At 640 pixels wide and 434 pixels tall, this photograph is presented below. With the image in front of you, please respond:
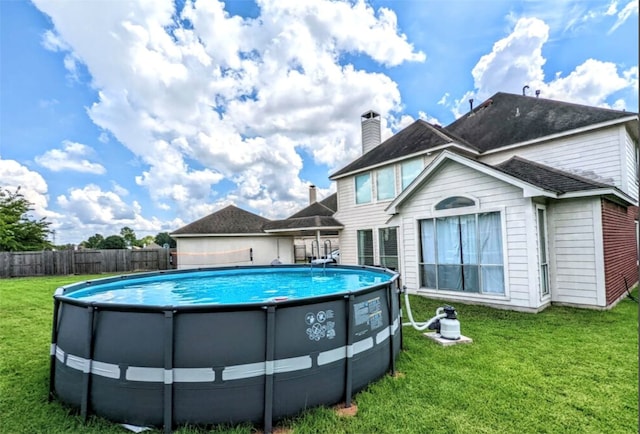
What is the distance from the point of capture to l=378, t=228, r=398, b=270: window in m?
13.0

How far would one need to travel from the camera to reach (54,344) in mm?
3674

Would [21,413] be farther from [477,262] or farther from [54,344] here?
[477,262]

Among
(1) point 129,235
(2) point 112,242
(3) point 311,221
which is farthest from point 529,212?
(1) point 129,235

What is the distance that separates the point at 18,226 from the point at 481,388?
3141cm

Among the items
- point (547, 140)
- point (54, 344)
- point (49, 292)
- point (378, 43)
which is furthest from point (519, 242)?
point (49, 292)

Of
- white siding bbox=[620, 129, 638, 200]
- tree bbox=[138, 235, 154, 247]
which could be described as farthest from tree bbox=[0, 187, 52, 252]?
white siding bbox=[620, 129, 638, 200]

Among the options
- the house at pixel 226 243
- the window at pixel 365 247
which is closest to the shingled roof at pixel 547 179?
the window at pixel 365 247

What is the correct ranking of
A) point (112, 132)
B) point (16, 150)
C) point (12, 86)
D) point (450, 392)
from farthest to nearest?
point (16, 150) < point (112, 132) < point (12, 86) < point (450, 392)

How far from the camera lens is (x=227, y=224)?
21.1 m

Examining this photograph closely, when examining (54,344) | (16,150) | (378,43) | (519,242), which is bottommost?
(54,344)

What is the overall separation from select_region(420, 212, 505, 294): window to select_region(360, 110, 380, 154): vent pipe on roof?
8.38 m

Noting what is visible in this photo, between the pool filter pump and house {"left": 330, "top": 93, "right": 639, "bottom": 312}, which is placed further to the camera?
house {"left": 330, "top": 93, "right": 639, "bottom": 312}

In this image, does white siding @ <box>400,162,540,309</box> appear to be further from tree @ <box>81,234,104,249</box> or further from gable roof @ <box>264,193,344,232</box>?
tree @ <box>81,234,104,249</box>

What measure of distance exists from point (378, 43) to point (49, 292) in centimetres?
1636
